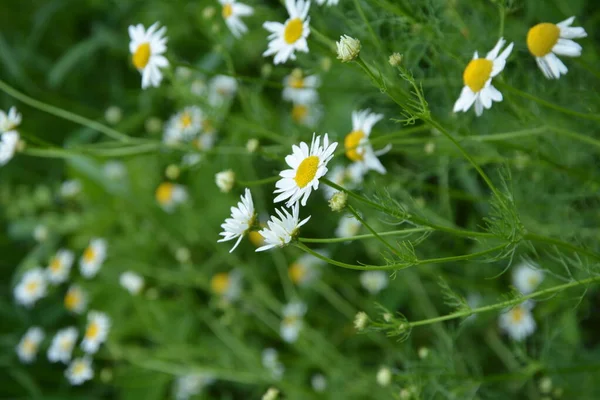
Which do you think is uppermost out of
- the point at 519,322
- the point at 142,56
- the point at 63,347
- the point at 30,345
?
the point at 142,56

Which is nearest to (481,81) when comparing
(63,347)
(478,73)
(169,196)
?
(478,73)

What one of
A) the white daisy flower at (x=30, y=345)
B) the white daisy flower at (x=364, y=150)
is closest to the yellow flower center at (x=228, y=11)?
the white daisy flower at (x=364, y=150)

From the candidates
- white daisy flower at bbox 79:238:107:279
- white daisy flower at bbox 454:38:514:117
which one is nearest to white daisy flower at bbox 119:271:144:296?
white daisy flower at bbox 79:238:107:279

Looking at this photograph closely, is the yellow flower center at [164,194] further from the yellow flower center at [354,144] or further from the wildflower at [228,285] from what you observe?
the yellow flower center at [354,144]

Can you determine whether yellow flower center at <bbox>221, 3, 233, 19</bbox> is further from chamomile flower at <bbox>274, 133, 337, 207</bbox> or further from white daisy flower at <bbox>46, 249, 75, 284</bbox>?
white daisy flower at <bbox>46, 249, 75, 284</bbox>

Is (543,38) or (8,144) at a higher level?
(543,38)

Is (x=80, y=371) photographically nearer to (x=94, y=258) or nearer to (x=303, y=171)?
(x=94, y=258)
